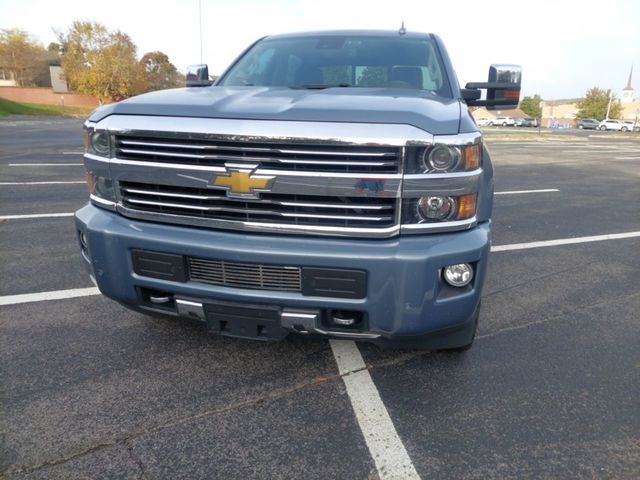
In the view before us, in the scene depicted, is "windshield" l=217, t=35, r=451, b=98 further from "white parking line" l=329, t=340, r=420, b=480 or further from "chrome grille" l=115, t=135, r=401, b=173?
"white parking line" l=329, t=340, r=420, b=480

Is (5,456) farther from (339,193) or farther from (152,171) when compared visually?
(339,193)

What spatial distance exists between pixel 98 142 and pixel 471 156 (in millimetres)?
1819

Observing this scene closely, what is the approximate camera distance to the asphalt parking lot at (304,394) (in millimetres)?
2049

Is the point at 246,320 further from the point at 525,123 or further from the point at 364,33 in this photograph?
the point at 525,123

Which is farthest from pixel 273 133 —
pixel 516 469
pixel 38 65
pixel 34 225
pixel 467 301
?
pixel 38 65

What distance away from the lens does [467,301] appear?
225 cm

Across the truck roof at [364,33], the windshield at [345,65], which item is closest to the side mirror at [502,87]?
the windshield at [345,65]

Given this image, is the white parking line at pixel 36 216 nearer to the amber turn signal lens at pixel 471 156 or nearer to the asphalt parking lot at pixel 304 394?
the asphalt parking lot at pixel 304 394

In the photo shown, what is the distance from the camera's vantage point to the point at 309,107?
7.25 feet

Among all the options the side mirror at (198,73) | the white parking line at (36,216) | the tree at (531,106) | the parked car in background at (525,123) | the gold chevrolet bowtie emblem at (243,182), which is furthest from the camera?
the tree at (531,106)

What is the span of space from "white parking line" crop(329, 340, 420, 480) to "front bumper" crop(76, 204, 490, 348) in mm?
365

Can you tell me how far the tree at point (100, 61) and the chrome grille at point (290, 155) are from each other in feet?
184

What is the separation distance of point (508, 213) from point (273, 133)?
5.58 metres

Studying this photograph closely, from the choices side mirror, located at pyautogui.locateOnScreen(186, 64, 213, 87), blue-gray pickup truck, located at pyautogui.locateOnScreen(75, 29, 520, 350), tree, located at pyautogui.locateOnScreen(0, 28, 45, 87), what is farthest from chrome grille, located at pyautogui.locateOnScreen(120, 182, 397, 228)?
tree, located at pyautogui.locateOnScreen(0, 28, 45, 87)
